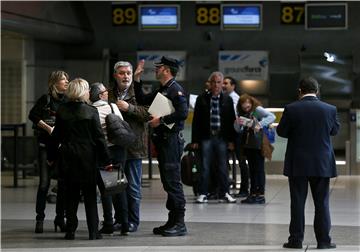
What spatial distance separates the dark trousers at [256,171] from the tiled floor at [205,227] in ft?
0.96

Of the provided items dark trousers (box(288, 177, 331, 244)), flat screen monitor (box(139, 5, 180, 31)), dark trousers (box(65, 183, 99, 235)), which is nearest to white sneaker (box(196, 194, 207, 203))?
dark trousers (box(65, 183, 99, 235))

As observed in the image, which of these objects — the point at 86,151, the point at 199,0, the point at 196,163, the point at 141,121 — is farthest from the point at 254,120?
the point at 199,0

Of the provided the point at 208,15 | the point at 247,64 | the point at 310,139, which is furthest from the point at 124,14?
the point at 310,139

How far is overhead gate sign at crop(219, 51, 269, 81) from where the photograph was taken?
2536 cm

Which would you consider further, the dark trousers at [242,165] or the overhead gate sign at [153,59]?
the overhead gate sign at [153,59]

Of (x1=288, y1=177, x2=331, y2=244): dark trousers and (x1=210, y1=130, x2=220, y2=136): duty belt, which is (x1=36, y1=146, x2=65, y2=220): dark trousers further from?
(x1=210, y1=130, x2=220, y2=136): duty belt

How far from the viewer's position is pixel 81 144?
9.13 m

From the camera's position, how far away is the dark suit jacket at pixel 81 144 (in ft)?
29.9

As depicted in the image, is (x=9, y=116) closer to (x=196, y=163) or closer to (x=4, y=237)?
(x=196, y=163)

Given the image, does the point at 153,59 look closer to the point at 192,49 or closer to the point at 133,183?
the point at 192,49

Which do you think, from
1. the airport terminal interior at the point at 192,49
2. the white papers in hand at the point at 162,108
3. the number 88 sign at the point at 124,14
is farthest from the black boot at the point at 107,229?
the number 88 sign at the point at 124,14

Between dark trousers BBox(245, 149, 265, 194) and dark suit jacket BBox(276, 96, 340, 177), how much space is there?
4.26 meters

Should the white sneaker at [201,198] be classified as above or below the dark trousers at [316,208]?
below

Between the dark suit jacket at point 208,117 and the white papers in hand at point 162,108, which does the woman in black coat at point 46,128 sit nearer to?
the white papers in hand at point 162,108
